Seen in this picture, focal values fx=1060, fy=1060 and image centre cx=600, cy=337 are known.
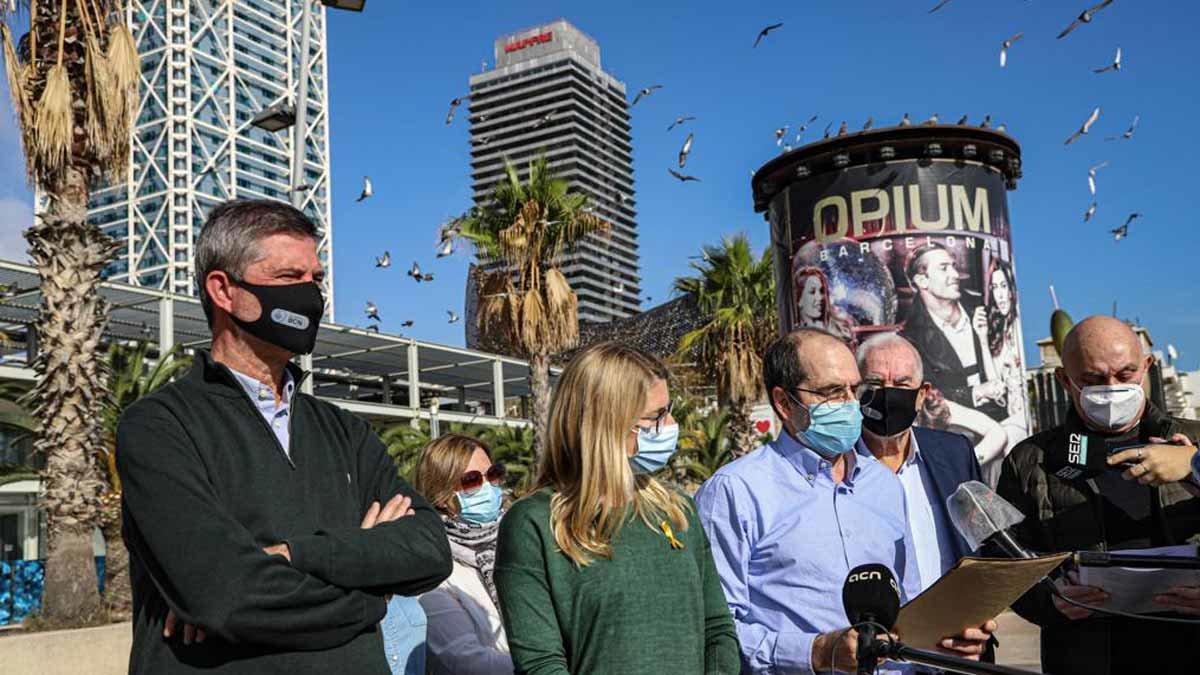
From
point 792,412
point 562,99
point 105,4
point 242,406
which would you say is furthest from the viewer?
point 562,99

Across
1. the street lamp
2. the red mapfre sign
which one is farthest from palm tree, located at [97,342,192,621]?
the red mapfre sign

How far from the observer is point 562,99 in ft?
259

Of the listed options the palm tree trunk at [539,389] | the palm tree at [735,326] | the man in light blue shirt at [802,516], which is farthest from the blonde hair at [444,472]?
A: the palm tree at [735,326]

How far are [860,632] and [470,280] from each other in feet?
67.6

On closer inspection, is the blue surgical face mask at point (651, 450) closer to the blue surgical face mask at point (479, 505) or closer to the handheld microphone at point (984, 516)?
the handheld microphone at point (984, 516)

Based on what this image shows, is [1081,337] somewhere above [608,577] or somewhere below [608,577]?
above

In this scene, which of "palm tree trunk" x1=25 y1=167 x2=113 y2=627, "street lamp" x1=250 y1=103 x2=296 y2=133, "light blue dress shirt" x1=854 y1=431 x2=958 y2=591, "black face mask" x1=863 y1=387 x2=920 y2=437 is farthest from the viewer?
"street lamp" x1=250 y1=103 x2=296 y2=133

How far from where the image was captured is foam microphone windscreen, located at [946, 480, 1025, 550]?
263cm

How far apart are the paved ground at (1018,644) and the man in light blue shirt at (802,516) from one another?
5575 mm

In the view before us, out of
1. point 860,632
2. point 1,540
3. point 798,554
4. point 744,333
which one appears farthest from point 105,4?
point 1,540

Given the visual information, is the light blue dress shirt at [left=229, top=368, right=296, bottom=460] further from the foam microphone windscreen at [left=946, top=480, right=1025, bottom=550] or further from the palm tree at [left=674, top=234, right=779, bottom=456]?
the palm tree at [left=674, top=234, right=779, bottom=456]

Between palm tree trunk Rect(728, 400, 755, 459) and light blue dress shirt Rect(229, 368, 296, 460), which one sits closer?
light blue dress shirt Rect(229, 368, 296, 460)

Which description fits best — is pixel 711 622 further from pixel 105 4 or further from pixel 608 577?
pixel 105 4

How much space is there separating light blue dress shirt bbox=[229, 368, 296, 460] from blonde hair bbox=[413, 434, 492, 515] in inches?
66.0
